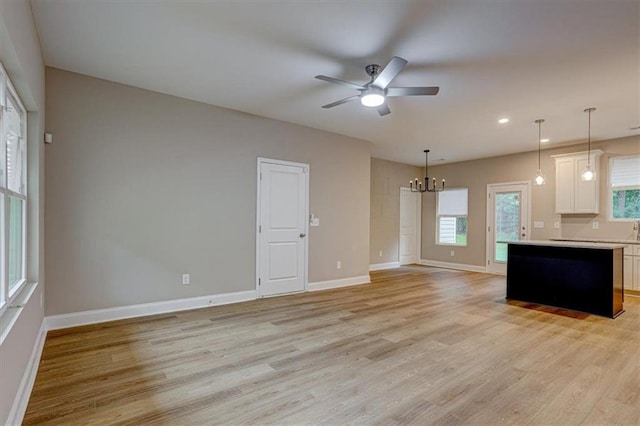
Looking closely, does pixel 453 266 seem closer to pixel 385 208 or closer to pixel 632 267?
pixel 385 208

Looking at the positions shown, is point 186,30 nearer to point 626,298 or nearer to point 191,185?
point 191,185

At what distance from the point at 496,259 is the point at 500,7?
6.35 metres

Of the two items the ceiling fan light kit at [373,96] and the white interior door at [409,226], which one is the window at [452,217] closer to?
the white interior door at [409,226]

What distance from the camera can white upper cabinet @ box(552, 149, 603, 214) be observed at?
5.96 metres

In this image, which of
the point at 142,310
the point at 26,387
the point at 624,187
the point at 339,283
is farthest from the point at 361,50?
the point at 624,187

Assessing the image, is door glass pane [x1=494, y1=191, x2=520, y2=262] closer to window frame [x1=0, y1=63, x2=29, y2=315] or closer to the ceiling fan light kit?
the ceiling fan light kit

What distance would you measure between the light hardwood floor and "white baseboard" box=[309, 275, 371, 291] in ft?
4.08

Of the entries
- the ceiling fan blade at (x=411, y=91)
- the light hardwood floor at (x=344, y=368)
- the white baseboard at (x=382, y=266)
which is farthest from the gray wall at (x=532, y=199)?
the ceiling fan blade at (x=411, y=91)

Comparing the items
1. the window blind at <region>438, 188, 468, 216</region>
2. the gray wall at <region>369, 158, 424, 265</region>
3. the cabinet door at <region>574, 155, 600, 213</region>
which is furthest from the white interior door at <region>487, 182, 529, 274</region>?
the gray wall at <region>369, 158, 424, 265</region>

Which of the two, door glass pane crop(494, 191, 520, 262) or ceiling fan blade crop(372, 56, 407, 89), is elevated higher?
ceiling fan blade crop(372, 56, 407, 89)

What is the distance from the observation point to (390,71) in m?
2.81

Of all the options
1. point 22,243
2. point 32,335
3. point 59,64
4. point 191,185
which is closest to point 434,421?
point 32,335

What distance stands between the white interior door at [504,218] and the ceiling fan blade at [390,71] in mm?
5523

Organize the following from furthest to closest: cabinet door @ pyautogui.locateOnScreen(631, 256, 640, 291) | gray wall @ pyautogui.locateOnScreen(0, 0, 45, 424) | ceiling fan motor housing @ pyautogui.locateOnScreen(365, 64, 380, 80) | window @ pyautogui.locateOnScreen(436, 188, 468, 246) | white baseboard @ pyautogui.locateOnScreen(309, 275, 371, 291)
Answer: window @ pyautogui.locateOnScreen(436, 188, 468, 246), white baseboard @ pyautogui.locateOnScreen(309, 275, 371, 291), cabinet door @ pyautogui.locateOnScreen(631, 256, 640, 291), ceiling fan motor housing @ pyautogui.locateOnScreen(365, 64, 380, 80), gray wall @ pyautogui.locateOnScreen(0, 0, 45, 424)
